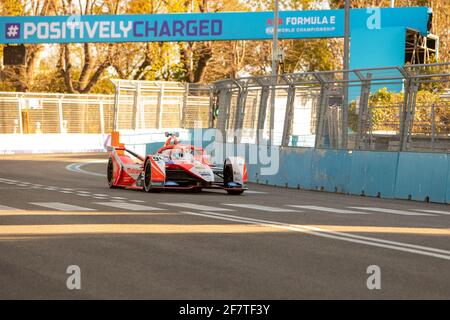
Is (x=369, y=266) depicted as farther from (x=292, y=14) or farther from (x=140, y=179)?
(x=292, y=14)

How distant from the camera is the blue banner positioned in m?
40.9

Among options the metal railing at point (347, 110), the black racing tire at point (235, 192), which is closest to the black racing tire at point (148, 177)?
the black racing tire at point (235, 192)

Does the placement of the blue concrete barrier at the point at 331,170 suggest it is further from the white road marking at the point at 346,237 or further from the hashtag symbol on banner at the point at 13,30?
the hashtag symbol on banner at the point at 13,30

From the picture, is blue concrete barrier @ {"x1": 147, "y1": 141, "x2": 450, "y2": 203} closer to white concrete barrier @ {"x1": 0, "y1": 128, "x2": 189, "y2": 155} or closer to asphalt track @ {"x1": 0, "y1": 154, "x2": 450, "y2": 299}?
asphalt track @ {"x1": 0, "y1": 154, "x2": 450, "y2": 299}

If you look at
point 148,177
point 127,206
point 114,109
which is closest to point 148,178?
point 148,177

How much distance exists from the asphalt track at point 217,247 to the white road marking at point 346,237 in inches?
0.6

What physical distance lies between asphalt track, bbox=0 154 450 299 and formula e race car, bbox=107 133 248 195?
122 cm

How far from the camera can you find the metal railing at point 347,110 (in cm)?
2191

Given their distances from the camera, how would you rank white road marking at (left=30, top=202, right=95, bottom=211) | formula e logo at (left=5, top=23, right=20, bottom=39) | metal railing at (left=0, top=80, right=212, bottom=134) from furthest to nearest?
formula e logo at (left=5, top=23, right=20, bottom=39) → metal railing at (left=0, top=80, right=212, bottom=134) → white road marking at (left=30, top=202, right=95, bottom=211)

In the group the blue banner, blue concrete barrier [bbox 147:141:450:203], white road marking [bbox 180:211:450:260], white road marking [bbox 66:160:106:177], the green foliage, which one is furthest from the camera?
the blue banner

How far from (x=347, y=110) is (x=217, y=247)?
543 inches

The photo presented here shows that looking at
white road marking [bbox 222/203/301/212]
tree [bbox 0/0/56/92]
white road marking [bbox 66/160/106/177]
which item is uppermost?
tree [bbox 0/0/56/92]

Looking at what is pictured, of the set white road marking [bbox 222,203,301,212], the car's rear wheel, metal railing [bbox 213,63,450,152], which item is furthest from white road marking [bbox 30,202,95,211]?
metal railing [bbox 213,63,450,152]
